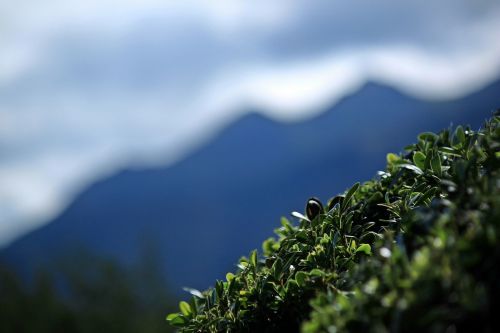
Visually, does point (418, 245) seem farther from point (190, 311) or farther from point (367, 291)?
point (190, 311)

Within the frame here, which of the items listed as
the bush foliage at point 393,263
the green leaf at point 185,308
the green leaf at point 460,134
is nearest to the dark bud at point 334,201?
the bush foliage at point 393,263

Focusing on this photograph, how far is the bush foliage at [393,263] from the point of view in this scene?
149 centimetres

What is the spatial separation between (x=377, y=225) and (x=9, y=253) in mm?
192364

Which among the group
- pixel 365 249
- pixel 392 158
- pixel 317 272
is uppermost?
pixel 392 158

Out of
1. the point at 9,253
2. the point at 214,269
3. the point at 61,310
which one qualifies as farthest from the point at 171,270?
the point at 61,310

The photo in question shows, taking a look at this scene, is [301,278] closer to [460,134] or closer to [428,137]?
[460,134]

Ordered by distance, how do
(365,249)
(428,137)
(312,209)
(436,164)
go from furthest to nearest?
1. (428,137)
2. (312,209)
3. (436,164)
4. (365,249)

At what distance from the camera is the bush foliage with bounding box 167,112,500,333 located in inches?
58.5

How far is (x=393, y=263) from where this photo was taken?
164 cm

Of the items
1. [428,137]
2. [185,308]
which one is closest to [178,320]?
[185,308]

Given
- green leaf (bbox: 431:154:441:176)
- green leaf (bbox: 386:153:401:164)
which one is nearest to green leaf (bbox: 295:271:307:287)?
green leaf (bbox: 431:154:441:176)

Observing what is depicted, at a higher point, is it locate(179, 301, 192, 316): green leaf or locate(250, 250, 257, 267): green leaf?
locate(250, 250, 257, 267): green leaf

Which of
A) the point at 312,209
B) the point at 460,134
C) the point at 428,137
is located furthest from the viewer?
the point at 428,137

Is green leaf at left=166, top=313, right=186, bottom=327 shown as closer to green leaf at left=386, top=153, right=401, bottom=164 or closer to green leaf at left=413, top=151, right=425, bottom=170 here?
green leaf at left=413, top=151, right=425, bottom=170
